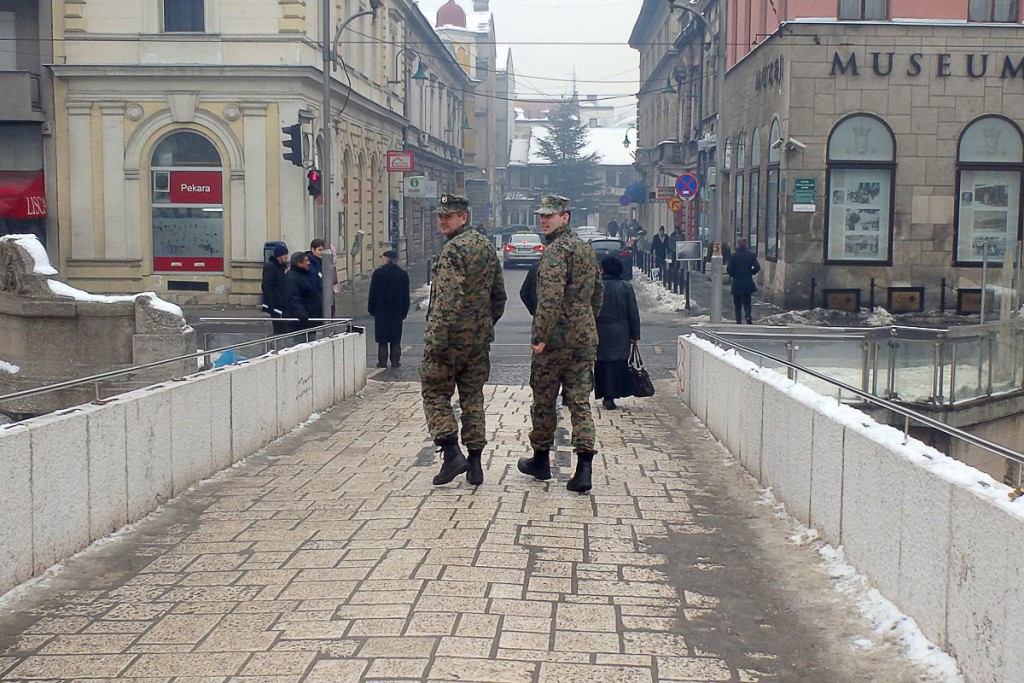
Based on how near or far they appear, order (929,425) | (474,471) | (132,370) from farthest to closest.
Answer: (474,471), (132,370), (929,425)

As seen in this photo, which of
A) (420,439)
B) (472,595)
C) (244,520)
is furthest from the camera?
(420,439)

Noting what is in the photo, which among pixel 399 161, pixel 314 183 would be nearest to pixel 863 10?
pixel 314 183

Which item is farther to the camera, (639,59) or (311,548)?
(639,59)

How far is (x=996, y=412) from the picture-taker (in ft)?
41.6

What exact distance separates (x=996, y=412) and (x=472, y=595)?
8.62 meters

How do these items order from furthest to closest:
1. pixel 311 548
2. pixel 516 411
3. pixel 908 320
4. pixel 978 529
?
pixel 908 320, pixel 516 411, pixel 311 548, pixel 978 529

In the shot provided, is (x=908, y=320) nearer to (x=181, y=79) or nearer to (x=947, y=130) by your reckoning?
(x=947, y=130)

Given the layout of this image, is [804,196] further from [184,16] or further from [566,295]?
[566,295]

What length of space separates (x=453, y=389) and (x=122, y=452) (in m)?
1.98

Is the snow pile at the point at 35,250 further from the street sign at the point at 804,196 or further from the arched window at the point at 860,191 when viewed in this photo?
the arched window at the point at 860,191

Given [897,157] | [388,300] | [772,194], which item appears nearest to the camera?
[388,300]

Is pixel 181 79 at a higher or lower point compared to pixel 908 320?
higher

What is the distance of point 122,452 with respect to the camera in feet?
22.9

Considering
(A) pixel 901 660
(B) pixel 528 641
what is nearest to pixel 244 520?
(B) pixel 528 641
